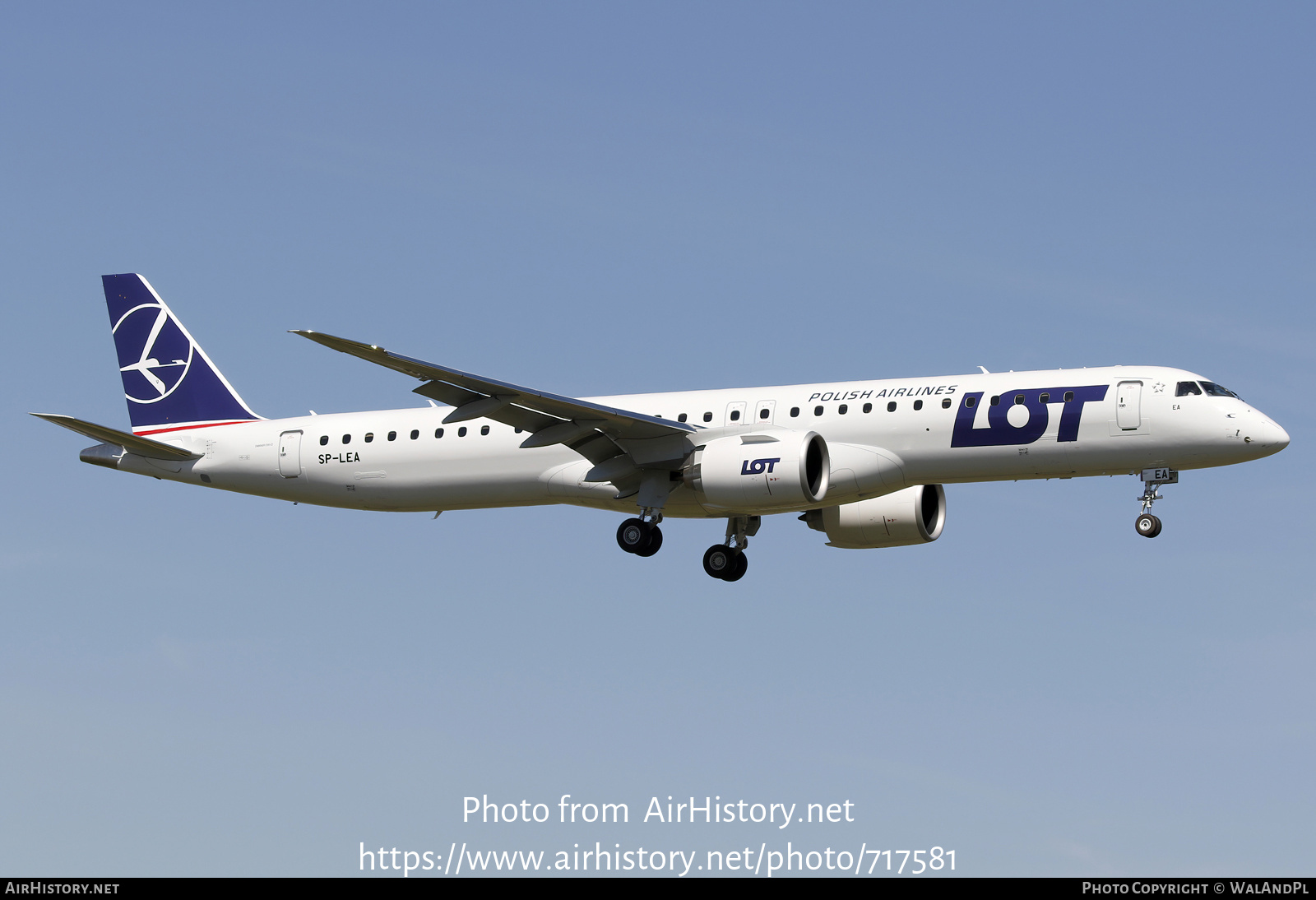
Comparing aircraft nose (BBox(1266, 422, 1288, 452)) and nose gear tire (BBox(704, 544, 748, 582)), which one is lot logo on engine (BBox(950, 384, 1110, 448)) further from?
nose gear tire (BBox(704, 544, 748, 582))

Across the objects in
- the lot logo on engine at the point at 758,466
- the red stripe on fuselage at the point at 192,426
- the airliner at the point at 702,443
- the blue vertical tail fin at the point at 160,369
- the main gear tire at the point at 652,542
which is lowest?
the main gear tire at the point at 652,542

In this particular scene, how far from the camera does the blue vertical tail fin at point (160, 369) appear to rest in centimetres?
4475

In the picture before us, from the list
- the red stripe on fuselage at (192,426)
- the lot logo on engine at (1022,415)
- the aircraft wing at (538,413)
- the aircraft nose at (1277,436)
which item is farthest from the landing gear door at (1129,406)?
the red stripe on fuselage at (192,426)

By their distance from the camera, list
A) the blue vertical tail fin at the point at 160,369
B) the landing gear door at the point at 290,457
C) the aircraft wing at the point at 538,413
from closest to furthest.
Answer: the aircraft wing at the point at 538,413, the landing gear door at the point at 290,457, the blue vertical tail fin at the point at 160,369

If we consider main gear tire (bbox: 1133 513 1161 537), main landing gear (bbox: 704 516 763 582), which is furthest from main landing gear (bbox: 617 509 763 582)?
main gear tire (bbox: 1133 513 1161 537)

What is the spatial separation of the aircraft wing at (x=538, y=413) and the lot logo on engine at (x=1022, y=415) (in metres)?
6.28

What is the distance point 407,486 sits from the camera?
4150 cm

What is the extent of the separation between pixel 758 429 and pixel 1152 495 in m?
8.82

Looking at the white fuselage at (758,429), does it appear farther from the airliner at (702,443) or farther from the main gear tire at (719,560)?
the main gear tire at (719,560)

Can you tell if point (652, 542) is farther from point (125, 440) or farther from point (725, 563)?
point (125, 440)

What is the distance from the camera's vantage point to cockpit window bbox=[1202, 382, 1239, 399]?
119ft

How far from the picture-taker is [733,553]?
4178 cm

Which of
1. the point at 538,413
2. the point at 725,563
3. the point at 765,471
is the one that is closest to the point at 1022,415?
the point at 765,471

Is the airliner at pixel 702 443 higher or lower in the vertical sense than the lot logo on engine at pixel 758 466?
higher
